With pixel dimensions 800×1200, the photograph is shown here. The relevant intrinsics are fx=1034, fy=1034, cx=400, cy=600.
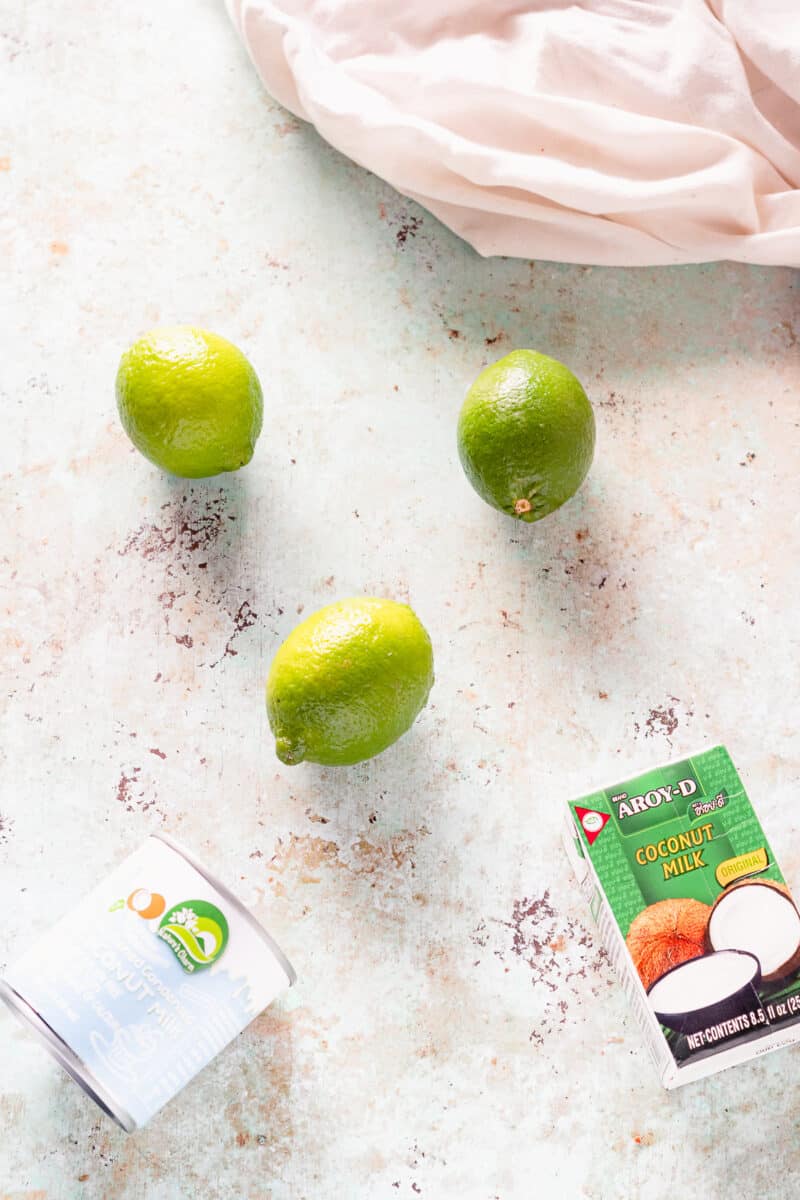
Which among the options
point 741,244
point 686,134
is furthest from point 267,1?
point 741,244

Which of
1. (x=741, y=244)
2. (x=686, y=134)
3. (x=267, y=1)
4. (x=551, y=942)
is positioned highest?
(x=267, y=1)

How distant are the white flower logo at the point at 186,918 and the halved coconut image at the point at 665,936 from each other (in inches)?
14.6

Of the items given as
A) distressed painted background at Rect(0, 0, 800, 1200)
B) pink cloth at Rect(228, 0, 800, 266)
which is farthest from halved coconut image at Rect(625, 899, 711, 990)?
pink cloth at Rect(228, 0, 800, 266)

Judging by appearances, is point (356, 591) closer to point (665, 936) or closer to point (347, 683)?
point (347, 683)

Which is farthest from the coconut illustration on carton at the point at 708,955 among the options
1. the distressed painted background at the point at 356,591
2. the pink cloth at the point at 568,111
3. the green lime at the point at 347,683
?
the pink cloth at the point at 568,111

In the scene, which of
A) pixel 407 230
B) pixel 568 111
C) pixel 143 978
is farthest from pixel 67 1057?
pixel 568 111

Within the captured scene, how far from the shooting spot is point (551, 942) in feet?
3.34

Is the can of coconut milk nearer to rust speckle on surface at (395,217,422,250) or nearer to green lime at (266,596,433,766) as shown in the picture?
green lime at (266,596,433,766)

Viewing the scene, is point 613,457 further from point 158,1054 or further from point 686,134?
point 158,1054

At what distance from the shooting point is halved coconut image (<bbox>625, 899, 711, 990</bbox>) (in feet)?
2.92

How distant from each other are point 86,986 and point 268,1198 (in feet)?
0.96

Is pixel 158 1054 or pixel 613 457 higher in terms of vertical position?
pixel 613 457

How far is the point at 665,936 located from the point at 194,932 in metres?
0.40

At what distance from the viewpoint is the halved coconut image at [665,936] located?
2.92 ft
